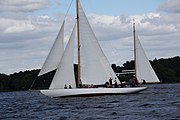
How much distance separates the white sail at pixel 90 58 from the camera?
60438 mm

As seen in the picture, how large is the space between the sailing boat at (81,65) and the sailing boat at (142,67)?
1132cm

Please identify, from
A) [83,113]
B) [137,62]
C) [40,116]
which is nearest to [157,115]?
[83,113]

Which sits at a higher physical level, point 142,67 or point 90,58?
point 142,67

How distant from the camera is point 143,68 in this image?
246ft

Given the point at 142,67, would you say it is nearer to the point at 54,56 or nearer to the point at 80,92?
the point at 80,92

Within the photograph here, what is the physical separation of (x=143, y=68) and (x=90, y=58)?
15851 mm

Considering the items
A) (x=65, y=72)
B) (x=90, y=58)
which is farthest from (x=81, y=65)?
(x=65, y=72)

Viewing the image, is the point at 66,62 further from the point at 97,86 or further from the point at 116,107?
the point at 116,107

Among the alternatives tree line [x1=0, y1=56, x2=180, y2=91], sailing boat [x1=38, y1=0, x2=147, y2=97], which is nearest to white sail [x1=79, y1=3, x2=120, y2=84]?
sailing boat [x1=38, y1=0, x2=147, y2=97]

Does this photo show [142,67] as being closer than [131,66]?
Yes

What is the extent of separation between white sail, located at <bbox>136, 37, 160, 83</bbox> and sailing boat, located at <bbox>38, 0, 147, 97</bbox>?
11.3 m

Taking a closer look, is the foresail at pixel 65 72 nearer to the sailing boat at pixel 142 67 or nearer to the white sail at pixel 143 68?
the sailing boat at pixel 142 67

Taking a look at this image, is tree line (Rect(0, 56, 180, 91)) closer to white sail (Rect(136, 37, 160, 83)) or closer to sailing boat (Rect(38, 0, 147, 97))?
white sail (Rect(136, 37, 160, 83))

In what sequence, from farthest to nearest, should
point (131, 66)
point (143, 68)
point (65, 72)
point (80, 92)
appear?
point (131, 66), point (143, 68), point (65, 72), point (80, 92)
